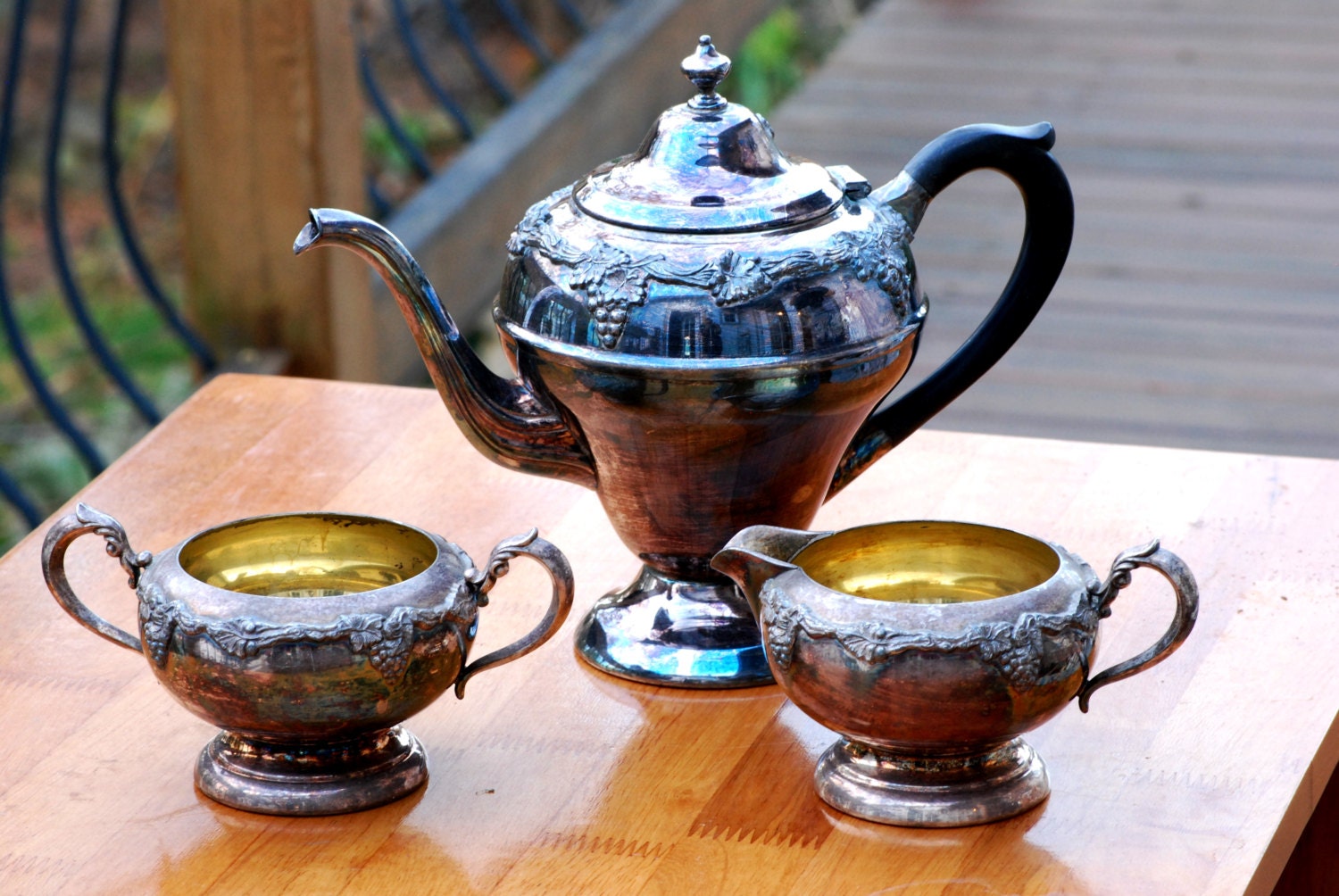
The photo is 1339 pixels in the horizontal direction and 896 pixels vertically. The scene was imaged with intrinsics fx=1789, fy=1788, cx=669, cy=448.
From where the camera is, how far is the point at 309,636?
0.73m

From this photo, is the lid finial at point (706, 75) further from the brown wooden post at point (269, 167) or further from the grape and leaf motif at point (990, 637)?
the brown wooden post at point (269, 167)

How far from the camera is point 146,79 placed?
3951mm

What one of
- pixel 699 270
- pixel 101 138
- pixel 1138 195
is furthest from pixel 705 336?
pixel 1138 195

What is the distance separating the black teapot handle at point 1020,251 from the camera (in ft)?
2.98

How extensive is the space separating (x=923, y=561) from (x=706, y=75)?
0.26 meters

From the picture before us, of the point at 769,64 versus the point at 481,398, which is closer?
the point at 481,398

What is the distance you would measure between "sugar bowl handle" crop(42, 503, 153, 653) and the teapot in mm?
166

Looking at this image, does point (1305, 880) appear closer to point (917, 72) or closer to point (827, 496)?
point (827, 496)

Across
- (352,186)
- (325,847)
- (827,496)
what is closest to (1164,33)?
(352,186)

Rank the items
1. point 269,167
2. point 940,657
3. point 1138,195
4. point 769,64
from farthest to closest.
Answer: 1. point 769,64
2. point 1138,195
3. point 269,167
4. point 940,657

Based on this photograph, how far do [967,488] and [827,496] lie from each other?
9.9 inches

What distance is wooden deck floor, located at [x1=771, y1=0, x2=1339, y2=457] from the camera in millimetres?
2312

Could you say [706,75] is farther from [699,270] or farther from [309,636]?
[309,636]

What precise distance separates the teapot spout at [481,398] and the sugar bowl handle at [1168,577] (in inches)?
10.8
